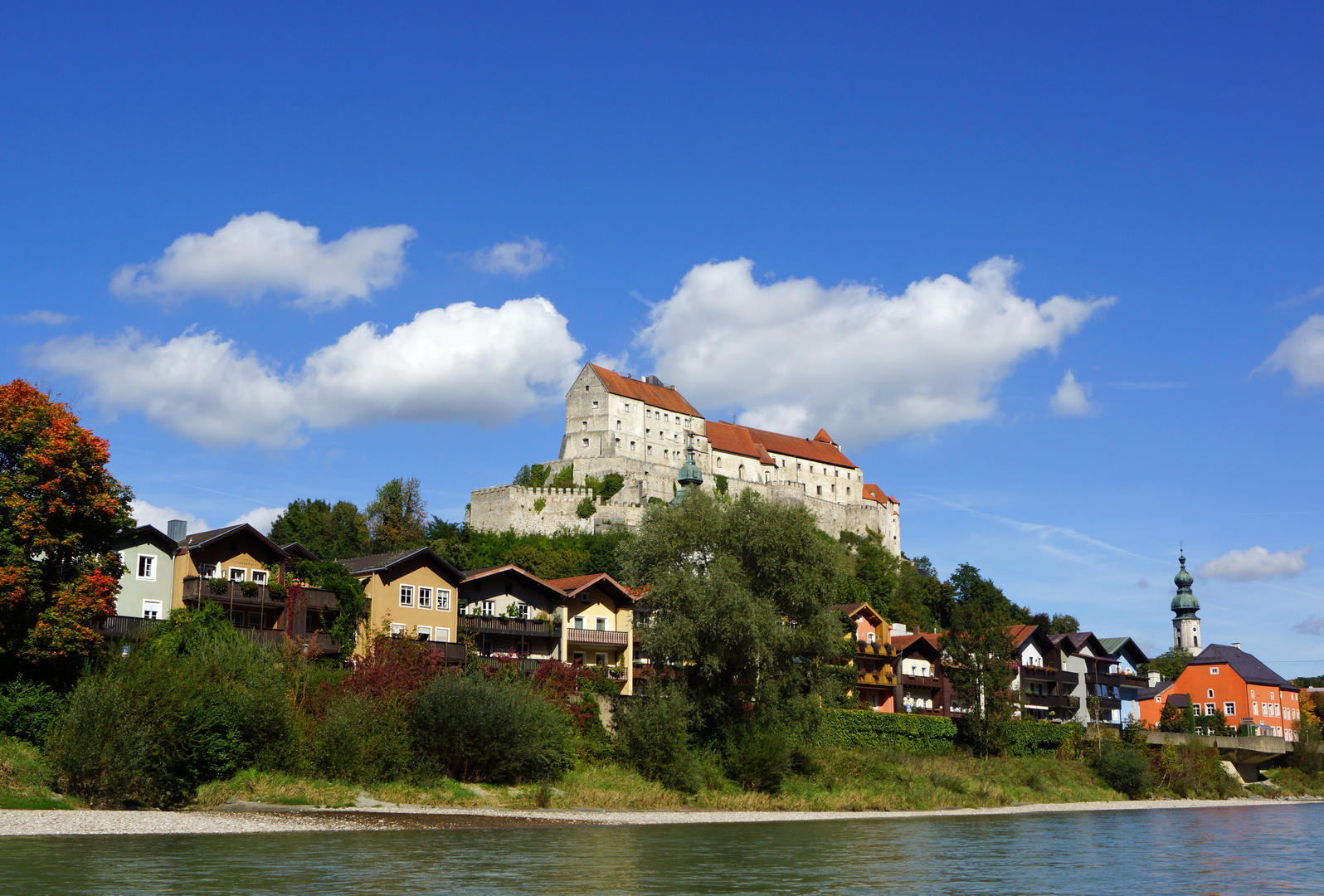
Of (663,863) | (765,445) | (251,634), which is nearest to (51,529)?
(251,634)

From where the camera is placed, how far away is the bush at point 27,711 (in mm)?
38500

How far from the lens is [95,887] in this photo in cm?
2245

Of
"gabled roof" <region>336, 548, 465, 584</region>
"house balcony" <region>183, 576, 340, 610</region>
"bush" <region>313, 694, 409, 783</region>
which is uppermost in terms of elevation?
"gabled roof" <region>336, 548, 465, 584</region>

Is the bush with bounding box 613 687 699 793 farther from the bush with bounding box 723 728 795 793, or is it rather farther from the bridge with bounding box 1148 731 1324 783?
the bridge with bounding box 1148 731 1324 783

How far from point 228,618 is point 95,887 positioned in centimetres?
2882

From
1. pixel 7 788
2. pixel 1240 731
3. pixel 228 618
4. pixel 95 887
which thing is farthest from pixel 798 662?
pixel 1240 731

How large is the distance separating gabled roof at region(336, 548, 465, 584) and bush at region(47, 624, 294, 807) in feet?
38.6

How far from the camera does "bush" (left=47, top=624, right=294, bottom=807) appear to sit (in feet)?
118

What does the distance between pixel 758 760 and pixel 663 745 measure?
4339mm

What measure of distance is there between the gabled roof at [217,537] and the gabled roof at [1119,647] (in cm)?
6887

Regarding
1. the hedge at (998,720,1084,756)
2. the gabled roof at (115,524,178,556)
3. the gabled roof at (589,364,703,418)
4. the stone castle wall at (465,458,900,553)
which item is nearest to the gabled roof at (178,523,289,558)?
the gabled roof at (115,524,178,556)

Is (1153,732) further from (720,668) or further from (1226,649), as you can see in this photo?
(720,668)

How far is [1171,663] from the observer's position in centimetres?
14188

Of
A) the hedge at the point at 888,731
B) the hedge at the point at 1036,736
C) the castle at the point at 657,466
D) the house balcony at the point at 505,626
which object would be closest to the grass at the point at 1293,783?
the hedge at the point at 1036,736
